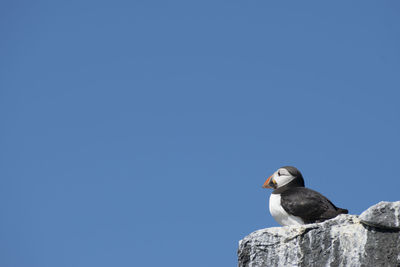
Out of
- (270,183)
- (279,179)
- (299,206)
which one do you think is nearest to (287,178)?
(279,179)

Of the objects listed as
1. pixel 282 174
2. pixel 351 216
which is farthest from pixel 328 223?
pixel 282 174

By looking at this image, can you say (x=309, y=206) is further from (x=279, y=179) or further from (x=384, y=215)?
(x=384, y=215)

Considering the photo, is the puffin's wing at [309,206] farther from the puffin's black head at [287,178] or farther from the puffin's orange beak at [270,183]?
the puffin's orange beak at [270,183]

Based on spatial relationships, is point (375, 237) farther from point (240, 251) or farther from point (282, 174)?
point (282, 174)

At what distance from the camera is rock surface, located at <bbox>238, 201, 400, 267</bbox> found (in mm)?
6016

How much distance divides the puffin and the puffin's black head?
10 centimetres

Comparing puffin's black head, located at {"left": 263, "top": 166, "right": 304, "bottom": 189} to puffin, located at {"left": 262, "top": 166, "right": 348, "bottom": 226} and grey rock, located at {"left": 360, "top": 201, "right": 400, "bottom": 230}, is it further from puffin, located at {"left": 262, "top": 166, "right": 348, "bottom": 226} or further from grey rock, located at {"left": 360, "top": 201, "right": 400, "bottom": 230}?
grey rock, located at {"left": 360, "top": 201, "right": 400, "bottom": 230}

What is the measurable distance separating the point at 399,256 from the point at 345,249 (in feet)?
1.90

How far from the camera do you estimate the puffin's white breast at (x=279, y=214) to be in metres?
8.00

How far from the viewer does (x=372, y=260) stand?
19.9 feet

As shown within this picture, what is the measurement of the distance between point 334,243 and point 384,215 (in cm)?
64

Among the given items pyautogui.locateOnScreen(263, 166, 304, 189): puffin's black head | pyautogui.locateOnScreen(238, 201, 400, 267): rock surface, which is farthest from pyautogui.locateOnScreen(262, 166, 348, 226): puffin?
pyautogui.locateOnScreen(238, 201, 400, 267): rock surface

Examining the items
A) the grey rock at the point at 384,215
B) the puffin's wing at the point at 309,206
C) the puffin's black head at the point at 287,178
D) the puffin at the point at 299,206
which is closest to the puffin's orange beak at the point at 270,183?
the puffin's black head at the point at 287,178

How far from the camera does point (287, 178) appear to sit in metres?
8.97
